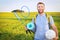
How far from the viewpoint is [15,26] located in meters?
2.11

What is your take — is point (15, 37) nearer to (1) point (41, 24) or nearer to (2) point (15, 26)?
(2) point (15, 26)

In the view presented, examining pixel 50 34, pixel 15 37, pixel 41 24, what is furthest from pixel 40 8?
pixel 15 37

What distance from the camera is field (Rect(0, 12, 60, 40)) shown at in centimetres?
208

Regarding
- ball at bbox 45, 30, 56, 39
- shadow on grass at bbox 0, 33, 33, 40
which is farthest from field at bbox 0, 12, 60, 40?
ball at bbox 45, 30, 56, 39

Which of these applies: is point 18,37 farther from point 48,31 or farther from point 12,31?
point 48,31

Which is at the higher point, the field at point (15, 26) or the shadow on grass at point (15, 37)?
the field at point (15, 26)

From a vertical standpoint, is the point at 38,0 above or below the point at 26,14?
above

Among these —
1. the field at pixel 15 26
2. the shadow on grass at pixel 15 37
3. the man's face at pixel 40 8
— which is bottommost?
the shadow on grass at pixel 15 37

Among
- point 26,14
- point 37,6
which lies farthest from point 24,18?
point 37,6

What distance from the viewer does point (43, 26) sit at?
2045 mm

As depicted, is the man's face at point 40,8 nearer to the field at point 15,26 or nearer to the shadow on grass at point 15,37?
the field at point 15,26

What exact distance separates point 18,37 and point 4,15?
285 millimetres

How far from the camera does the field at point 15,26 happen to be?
2.08 metres

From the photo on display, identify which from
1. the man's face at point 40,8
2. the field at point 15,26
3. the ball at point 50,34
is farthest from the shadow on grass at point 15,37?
the man's face at point 40,8
